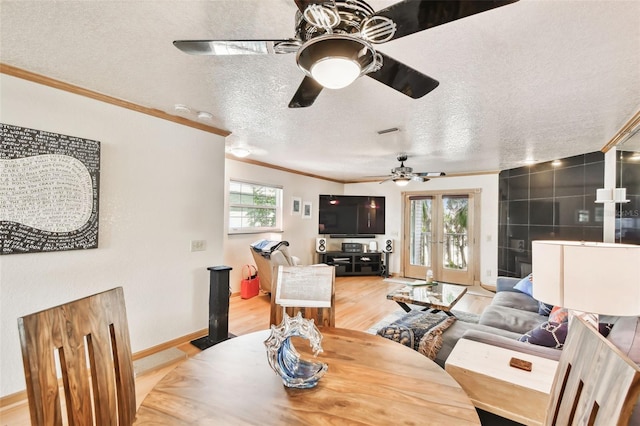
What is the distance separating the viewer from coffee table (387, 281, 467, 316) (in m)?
3.17

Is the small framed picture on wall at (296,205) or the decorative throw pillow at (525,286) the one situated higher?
the small framed picture on wall at (296,205)

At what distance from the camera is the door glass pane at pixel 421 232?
6.38 metres

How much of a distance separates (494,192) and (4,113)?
6752mm

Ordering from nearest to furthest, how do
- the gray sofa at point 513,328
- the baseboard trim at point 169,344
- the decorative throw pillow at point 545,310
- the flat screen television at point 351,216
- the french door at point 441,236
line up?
the gray sofa at point 513,328
the baseboard trim at point 169,344
the decorative throw pillow at point 545,310
the french door at point 441,236
the flat screen television at point 351,216

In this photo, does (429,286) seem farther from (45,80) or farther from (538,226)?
(45,80)

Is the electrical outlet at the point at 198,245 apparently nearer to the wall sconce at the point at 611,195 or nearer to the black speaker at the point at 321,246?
the black speaker at the point at 321,246

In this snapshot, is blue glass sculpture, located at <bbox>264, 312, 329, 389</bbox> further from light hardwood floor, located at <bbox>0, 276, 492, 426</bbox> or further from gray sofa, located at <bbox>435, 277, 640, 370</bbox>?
light hardwood floor, located at <bbox>0, 276, 492, 426</bbox>

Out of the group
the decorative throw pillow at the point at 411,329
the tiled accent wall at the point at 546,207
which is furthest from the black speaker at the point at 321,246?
the decorative throw pillow at the point at 411,329

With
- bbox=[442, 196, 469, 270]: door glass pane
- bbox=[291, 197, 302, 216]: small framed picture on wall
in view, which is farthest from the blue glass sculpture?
bbox=[442, 196, 469, 270]: door glass pane

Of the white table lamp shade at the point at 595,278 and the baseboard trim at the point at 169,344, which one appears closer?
the white table lamp shade at the point at 595,278

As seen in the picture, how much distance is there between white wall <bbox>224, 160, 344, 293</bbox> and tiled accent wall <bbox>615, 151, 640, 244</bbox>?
479 centimetres

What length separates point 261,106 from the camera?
2.46 meters

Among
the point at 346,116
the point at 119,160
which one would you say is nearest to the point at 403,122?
the point at 346,116

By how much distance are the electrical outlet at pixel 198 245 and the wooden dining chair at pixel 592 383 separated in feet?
9.71
